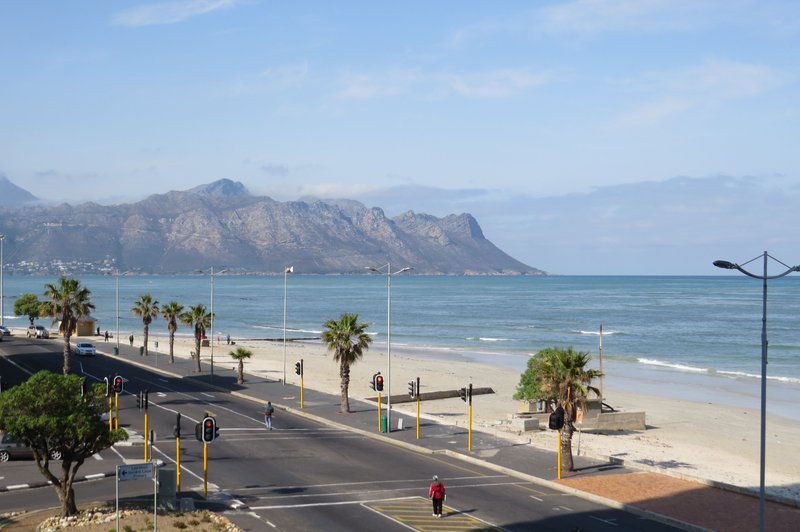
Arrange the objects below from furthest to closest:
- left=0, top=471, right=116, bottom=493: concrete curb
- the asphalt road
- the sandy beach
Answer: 1. the sandy beach
2. left=0, top=471, right=116, bottom=493: concrete curb
3. the asphalt road

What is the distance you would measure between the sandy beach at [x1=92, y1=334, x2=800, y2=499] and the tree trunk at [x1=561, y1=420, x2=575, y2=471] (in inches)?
172

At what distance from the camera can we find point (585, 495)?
31.8 meters

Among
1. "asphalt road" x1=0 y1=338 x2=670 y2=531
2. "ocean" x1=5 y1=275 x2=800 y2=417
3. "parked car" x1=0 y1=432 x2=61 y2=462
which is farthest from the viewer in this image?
"ocean" x1=5 y1=275 x2=800 y2=417

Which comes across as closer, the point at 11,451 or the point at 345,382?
the point at 11,451

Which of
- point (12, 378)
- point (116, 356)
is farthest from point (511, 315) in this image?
point (12, 378)

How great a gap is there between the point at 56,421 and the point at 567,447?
21.1 meters

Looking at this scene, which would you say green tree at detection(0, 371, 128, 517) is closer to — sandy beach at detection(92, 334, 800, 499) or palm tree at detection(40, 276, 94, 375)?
sandy beach at detection(92, 334, 800, 499)

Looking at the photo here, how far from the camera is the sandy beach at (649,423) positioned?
41438 millimetres

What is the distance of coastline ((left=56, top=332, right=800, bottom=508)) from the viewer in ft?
138

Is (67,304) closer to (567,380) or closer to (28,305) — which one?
(567,380)

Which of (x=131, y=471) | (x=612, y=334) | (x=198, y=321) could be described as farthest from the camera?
(x=612, y=334)

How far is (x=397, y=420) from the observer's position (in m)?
49.4

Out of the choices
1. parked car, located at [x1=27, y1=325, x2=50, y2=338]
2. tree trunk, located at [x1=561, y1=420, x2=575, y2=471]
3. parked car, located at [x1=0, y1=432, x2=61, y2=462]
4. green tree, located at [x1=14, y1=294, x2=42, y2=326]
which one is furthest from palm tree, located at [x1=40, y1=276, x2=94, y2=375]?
green tree, located at [x1=14, y1=294, x2=42, y2=326]

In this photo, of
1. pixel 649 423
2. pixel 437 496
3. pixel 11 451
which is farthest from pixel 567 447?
pixel 11 451
